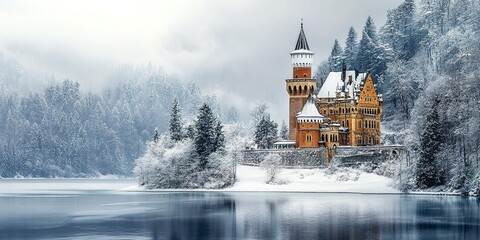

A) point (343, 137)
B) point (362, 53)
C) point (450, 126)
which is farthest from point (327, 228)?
point (362, 53)

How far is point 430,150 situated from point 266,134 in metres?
41.9

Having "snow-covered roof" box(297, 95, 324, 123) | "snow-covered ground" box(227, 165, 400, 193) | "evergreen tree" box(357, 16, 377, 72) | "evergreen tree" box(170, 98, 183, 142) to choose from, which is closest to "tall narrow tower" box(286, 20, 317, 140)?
"snow-covered roof" box(297, 95, 324, 123)

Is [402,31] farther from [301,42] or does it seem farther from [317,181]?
[317,181]

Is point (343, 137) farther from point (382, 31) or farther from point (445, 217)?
point (445, 217)

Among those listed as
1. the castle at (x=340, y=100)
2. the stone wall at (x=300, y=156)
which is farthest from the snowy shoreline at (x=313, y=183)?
the castle at (x=340, y=100)

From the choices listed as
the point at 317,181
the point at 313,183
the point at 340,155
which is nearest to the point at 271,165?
the point at 313,183

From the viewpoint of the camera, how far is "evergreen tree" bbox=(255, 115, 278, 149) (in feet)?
445

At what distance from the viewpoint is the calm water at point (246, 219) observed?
54375 millimetres

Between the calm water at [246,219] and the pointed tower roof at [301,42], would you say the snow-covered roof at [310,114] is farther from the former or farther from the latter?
the calm water at [246,219]

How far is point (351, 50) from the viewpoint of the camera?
157m

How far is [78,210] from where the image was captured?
3036 inches

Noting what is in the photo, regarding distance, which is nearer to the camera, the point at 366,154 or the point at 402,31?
the point at 366,154

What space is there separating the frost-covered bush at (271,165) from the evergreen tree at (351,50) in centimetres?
3645

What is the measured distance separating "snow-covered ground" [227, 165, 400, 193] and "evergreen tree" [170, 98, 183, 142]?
1129cm
